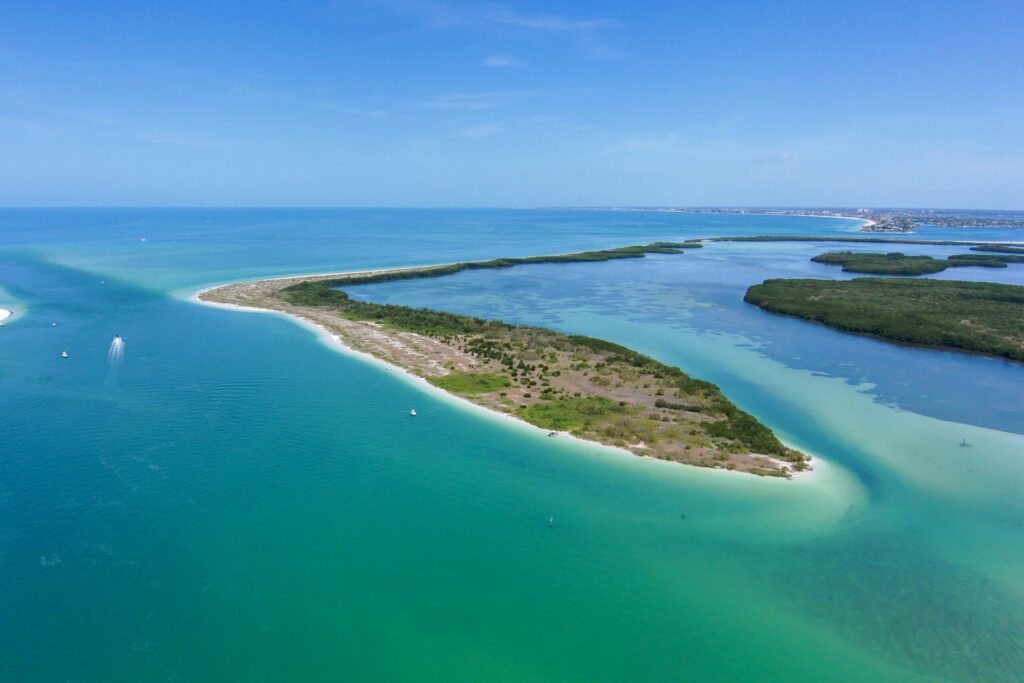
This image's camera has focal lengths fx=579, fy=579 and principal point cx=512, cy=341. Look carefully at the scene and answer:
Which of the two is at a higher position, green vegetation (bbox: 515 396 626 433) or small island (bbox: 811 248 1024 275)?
small island (bbox: 811 248 1024 275)

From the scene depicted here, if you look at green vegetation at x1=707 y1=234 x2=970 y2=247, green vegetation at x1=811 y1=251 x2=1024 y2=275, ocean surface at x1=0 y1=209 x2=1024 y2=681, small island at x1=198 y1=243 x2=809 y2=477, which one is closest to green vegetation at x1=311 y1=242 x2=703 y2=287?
small island at x1=198 y1=243 x2=809 y2=477

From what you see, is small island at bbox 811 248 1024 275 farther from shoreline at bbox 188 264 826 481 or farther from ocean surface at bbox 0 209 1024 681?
shoreline at bbox 188 264 826 481

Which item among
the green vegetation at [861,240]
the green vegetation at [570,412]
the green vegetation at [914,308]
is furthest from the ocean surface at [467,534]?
the green vegetation at [861,240]

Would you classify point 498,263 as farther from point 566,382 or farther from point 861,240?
point 861,240

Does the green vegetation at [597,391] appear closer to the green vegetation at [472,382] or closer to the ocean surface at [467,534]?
the green vegetation at [472,382]

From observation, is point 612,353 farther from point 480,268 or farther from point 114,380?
point 480,268

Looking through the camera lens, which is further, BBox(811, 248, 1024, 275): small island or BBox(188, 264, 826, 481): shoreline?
BBox(811, 248, 1024, 275): small island
